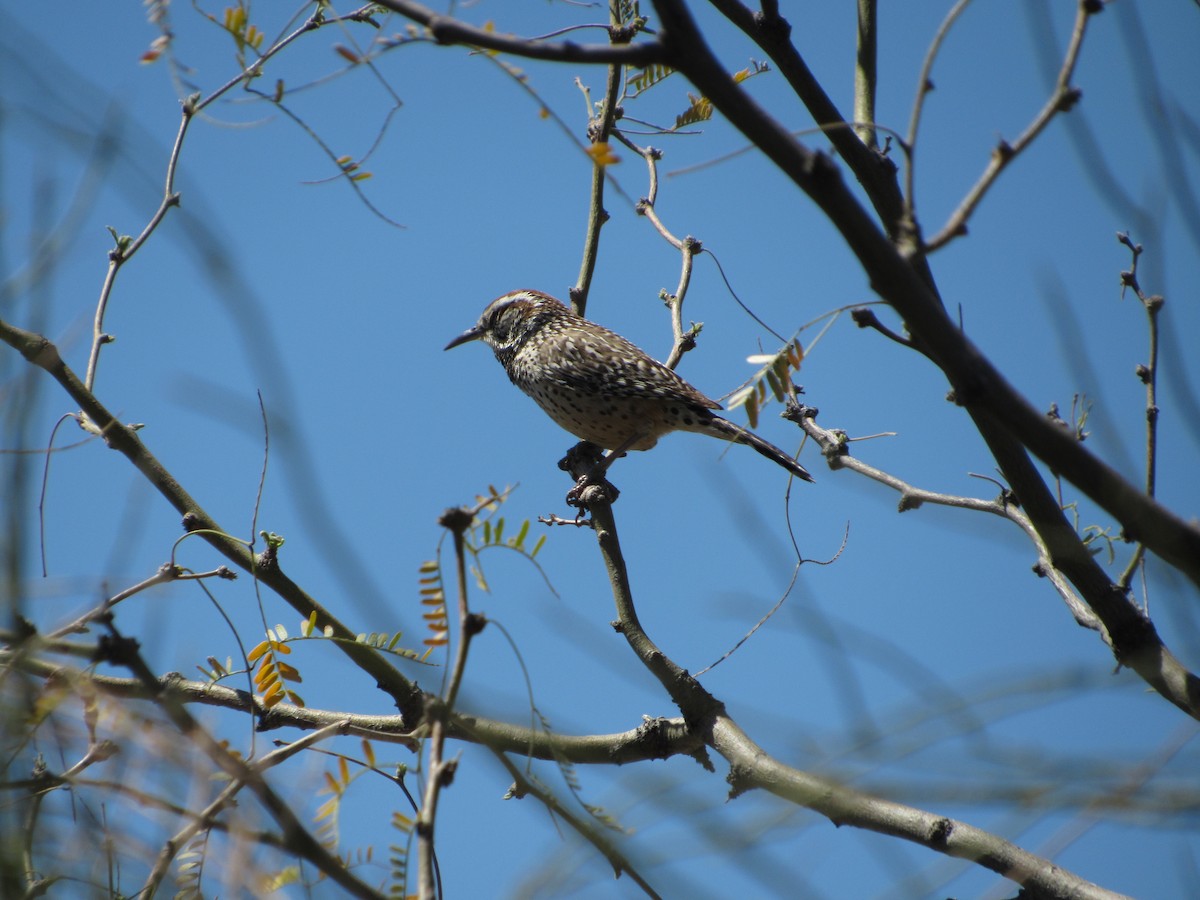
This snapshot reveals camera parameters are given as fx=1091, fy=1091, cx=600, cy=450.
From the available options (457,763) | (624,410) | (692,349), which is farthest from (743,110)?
(624,410)

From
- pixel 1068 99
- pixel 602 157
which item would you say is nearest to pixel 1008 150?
pixel 1068 99

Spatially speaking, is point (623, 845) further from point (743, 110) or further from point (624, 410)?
point (624, 410)

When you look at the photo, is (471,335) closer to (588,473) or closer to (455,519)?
(588,473)

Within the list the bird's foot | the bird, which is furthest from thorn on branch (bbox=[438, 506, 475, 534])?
the bird

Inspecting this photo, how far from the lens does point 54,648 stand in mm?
1323

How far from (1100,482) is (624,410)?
11.3 ft

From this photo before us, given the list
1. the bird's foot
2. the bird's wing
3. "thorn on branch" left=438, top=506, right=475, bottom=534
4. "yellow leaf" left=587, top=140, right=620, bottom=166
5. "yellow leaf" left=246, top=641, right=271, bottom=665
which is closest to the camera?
"thorn on branch" left=438, top=506, right=475, bottom=534

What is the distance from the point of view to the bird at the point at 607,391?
4688mm

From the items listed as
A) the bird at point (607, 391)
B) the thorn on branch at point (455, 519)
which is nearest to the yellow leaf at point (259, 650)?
the thorn on branch at point (455, 519)

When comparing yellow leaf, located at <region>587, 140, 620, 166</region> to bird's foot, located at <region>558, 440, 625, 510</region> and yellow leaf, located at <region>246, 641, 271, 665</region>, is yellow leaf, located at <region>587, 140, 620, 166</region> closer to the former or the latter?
yellow leaf, located at <region>246, 641, 271, 665</region>

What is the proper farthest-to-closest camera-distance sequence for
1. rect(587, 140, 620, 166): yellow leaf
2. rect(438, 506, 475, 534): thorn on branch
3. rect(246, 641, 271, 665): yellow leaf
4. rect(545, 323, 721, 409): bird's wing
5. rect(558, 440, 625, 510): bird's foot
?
1. rect(545, 323, 721, 409): bird's wing
2. rect(558, 440, 625, 510): bird's foot
3. rect(246, 641, 271, 665): yellow leaf
4. rect(587, 140, 620, 166): yellow leaf
5. rect(438, 506, 475, 534): thorn on branch

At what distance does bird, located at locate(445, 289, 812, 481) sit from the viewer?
15.4ft

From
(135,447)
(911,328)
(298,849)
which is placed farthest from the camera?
(135,447)

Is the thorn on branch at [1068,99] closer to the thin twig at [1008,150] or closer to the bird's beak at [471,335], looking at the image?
the thin twig at [1008,150]
